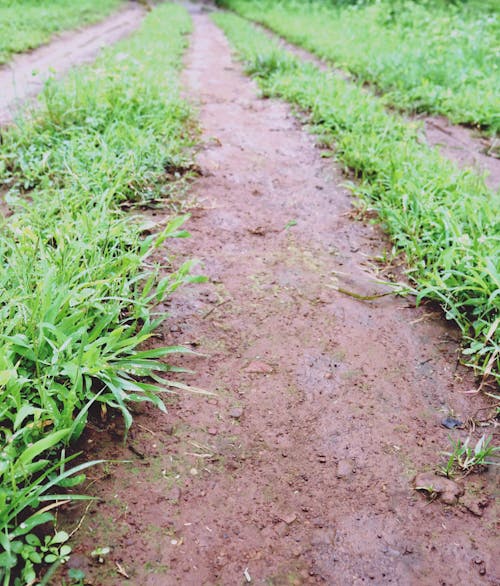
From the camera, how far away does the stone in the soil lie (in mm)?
1601

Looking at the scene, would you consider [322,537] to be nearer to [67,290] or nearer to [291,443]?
[291,443]

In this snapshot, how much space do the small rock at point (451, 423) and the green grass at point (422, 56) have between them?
3816mm

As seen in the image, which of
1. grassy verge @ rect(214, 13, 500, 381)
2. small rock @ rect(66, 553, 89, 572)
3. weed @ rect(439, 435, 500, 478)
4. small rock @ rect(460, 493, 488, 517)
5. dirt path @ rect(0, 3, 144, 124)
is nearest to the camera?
small rock @ rect(66, 553, 89, 572)

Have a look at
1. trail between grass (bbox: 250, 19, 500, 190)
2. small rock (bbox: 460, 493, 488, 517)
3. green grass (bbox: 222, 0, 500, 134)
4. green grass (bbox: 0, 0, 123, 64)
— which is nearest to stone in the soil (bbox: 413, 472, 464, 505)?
small rock (bbox: 460, 493, 488, 517)

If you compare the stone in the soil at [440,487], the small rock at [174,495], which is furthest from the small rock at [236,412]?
the stone in the soil at [440,487]

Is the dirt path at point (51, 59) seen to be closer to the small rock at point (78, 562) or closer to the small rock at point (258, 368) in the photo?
the small rock at point (258, 368)

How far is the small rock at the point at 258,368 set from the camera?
2037 millimetres

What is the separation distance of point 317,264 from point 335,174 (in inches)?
54.3

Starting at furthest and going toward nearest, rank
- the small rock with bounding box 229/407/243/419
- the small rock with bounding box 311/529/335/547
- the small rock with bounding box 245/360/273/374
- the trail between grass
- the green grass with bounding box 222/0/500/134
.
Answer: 1. the green grass with bounding box 222/0/500/134
2. the trail between grass
3. the small rock with bounding box 245/360/273/374
4. the small rock with bounding box 229/407/243/419
5. the small rock with bounding box 311/529/335/547

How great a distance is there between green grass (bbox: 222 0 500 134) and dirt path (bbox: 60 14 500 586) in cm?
312

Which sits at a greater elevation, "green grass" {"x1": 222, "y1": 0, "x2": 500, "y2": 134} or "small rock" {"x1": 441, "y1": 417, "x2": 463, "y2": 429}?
"green grass" {"x1": 222, "y1": 0, "x2": 500, "y2": 134}

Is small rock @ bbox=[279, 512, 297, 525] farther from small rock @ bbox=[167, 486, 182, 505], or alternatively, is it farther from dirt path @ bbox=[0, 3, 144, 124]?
dirt path @ bbox=[0, 3, 144, 124]

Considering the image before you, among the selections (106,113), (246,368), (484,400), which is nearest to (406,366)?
(484,400)

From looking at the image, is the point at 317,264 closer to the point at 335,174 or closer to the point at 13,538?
the point at 335,174
